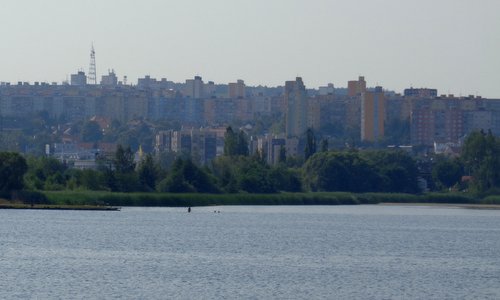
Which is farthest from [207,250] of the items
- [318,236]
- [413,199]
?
[413,199]

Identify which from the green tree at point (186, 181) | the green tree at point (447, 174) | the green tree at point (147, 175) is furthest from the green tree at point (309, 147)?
the green tree at point (147, 175)

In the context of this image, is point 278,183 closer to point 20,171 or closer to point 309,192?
point 309,192

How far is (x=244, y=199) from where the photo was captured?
111 metres

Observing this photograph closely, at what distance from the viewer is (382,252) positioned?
62.7m

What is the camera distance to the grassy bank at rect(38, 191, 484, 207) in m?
93.1

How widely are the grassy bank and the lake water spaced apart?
3.53 meters

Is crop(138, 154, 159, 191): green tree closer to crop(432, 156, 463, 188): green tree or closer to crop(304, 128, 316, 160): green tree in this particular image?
crop(304, 128, 316, 160): green tree

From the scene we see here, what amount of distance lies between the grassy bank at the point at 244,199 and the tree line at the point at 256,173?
1.43m

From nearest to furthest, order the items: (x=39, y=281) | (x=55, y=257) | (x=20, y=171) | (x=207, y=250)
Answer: (x=39, y=281) < (x=55, y=257) < (x=207, y=250) < (x=20, y=171)

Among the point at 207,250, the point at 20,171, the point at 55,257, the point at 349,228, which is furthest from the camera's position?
the point at 20,171

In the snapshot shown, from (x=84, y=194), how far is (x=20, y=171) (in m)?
4.88

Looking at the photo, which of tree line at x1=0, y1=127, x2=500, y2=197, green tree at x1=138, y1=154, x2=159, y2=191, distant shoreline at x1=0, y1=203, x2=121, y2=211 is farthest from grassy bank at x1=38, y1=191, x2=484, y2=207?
green tree at x1=138, y1=154, x2=159, y2=191

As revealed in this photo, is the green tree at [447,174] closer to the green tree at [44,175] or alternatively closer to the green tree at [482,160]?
the green tree at [482,160]

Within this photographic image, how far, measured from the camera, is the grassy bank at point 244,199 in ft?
305
